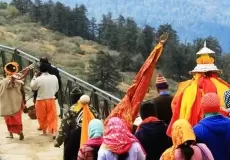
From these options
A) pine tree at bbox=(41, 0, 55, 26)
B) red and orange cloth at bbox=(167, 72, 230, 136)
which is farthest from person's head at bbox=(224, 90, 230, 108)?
pine tree at bbox=(41, 0, 55, 26)

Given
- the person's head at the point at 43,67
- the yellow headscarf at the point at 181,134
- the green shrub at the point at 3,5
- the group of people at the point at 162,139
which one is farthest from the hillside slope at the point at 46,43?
the yellow headscarf at the point at 181,134

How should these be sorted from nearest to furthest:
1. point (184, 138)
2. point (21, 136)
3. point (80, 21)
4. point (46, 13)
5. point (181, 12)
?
1. point (184, 138)
2. point (21, 136)
3. point (46, 13)
4. point (80, 21)
5. point (181, 12)

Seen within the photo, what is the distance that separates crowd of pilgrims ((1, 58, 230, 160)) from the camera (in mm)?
5707

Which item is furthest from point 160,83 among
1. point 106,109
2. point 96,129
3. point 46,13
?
point 46,13

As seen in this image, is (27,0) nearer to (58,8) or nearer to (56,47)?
(58,8)

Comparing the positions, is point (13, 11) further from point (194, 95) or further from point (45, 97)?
point (194, 95)

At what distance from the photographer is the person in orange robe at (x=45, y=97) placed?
37.5 feet

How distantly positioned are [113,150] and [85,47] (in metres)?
34.1

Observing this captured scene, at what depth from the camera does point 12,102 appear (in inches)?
460

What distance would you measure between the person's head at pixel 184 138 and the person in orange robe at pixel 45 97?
604 cm

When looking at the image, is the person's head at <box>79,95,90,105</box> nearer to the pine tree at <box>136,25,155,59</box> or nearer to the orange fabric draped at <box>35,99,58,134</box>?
the orange fabric draped at <box>35,99,58,134</box>

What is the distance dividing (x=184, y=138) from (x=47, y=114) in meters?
6.70

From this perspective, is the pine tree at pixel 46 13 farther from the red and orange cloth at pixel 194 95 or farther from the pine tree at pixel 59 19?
the red and orange cloth at pixel 194 95

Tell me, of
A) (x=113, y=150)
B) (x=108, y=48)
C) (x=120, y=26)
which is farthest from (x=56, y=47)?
(x=113, y=150)
